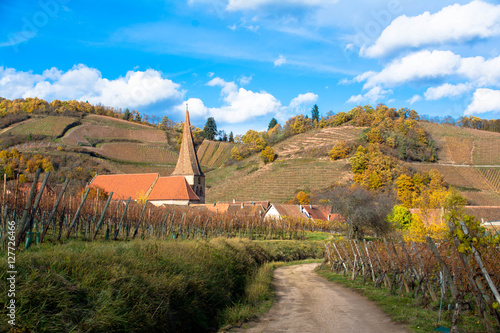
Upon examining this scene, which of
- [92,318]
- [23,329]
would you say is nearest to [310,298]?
[92,318]

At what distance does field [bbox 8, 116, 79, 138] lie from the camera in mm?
100250

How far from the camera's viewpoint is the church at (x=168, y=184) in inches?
2394

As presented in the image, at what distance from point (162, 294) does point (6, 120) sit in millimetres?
121464

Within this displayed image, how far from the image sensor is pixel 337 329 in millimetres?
8141

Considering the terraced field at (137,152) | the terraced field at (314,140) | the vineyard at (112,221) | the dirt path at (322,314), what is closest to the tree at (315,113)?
the terraced field at (314,140)

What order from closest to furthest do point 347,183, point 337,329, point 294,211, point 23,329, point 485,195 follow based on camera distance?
point 23,329 → point 337,329 → point 294,211 → point 485,195 → point 347,183

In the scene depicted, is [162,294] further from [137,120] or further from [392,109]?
[137,120]

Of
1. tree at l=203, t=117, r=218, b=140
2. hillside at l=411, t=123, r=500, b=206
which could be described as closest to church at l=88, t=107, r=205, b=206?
hillside at l=411, t=123, r=500, b=206

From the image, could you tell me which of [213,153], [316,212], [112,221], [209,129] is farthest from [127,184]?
[209,129]

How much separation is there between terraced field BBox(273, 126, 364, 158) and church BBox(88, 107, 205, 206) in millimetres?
45519

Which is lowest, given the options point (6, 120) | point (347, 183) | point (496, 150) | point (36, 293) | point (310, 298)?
point (310, 298)

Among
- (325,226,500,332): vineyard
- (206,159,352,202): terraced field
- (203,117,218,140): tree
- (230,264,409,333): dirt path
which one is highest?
(203,117,218,140): tree

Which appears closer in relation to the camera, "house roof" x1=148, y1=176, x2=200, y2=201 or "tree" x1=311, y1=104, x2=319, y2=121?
"house roof" x1=148, y1=176, x2=200, y2=201

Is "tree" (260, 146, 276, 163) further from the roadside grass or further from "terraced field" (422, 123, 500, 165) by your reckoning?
the roadside grass
